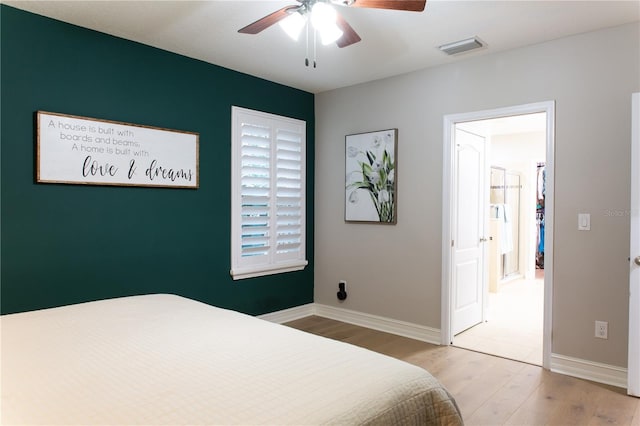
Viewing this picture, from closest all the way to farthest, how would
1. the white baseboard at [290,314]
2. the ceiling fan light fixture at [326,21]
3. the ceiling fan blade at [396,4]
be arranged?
the ceiling fan blade at [396,4]
the ceiling fan light fixture at [326,21]
the white baseboard at [290,314]

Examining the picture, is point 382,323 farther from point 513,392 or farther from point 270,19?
point 270,19

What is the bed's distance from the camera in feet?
3.68

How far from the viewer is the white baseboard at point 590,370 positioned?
2918mm

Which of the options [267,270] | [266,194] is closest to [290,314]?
[267,270]

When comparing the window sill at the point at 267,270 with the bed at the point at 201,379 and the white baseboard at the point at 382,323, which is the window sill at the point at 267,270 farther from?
the bed at the point at 201,379

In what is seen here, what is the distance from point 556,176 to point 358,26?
1861mm

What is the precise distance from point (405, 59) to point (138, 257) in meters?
2.76

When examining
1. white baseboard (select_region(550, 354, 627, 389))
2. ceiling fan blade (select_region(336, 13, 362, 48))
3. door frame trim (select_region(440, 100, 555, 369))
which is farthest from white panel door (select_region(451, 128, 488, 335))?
ceiling fan blade (select_region(336, 13, 362, 48))

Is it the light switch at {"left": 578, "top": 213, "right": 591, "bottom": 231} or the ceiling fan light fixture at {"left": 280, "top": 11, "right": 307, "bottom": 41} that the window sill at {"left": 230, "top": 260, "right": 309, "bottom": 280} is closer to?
the ceiling fan light fixture at {"left": 280, "top": 11, "right": 307, "bottom": 41}

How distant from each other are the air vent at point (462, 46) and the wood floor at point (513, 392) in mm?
2507

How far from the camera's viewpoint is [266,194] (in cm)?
420

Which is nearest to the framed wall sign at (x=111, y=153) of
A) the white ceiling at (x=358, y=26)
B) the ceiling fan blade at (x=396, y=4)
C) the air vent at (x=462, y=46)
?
the white ceiling at (x=358, y=26)

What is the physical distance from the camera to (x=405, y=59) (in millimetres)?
3623

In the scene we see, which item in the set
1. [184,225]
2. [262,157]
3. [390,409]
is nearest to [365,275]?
[262,157]
